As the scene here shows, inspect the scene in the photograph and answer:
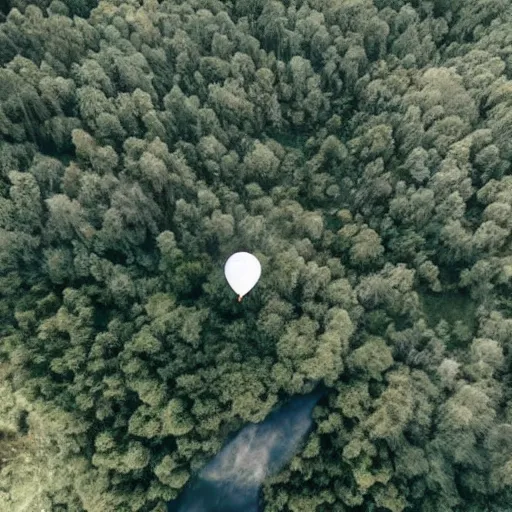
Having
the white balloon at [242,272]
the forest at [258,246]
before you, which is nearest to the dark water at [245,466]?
the forest at [258,246]

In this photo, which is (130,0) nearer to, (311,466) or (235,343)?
(235,343)

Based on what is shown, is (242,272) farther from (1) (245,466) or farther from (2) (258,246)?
(1) (245,466)

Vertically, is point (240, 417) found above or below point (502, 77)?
below

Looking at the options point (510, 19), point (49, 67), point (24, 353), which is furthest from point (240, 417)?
point (510, 19)

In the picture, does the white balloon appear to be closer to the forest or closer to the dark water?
the forest

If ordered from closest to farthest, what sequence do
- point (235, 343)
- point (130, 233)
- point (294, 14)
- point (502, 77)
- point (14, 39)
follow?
point (235, 343) → point (130, 233) → point (502, 77) → point (14, 39) → point (294, 14)

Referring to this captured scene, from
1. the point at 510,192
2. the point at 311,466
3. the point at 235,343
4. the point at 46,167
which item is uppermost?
the point at 46,167

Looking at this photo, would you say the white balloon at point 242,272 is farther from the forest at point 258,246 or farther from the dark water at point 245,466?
the dark water at point 245,466
